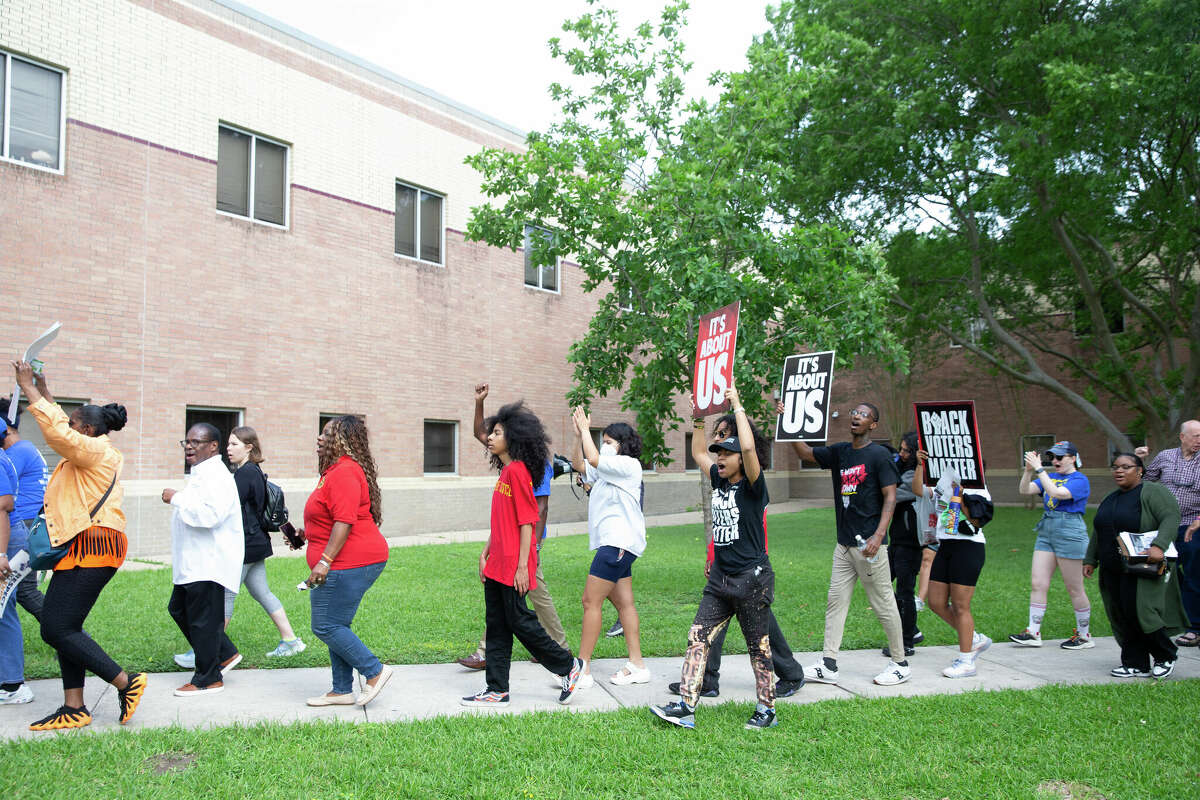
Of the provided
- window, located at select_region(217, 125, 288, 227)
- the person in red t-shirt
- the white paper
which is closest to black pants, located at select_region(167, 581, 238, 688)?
the white paper

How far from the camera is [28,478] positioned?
6336 millimetres

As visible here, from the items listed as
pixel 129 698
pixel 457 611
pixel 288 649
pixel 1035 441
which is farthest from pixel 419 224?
pixel 1035 441

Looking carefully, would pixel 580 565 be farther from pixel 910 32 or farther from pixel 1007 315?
pixel 1007 315

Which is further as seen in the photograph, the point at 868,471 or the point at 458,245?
the point at 458,245

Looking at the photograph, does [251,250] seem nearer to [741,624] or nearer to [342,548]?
[342,548]

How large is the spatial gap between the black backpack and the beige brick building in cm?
773

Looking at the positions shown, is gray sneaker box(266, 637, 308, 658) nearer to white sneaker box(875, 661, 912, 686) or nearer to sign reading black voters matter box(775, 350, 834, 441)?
sign reading black voters matter box(775, 350, 834, 441)

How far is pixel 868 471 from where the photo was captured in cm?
641

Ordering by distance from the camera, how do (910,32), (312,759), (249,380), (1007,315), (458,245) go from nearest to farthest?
(312,759) < (249,380) < (910,32) < (458,245) < (1007,315)

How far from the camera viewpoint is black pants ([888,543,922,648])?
756cm

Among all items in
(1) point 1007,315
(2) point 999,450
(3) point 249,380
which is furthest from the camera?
(2) point 999,450

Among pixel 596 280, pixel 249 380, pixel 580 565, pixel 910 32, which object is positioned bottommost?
pixel 580 565

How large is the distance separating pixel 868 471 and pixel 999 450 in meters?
27.7

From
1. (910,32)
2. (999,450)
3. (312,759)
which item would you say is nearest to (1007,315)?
(999,450)
